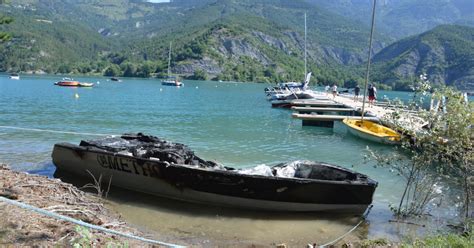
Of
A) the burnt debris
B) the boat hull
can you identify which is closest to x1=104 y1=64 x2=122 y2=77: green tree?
the burnt debris

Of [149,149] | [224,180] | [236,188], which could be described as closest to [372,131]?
[149,149]

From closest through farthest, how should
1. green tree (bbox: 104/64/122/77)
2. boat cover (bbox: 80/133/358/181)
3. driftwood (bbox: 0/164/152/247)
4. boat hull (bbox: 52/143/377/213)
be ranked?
driftwood (bbox: 0/164/152/247) → boat hull (bbox: 52/143/377/213) → boat cover (bbox: 80/133/358/181) → green tree (bbox: 104/64/122/77)

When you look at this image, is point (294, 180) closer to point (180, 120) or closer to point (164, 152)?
point (164, 152)

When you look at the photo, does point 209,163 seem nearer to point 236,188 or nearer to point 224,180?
point 224,180

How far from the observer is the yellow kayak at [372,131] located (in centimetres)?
2294

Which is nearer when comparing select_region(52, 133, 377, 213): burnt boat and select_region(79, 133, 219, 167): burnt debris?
select_region(52, 133, 377, 213): burnt boat

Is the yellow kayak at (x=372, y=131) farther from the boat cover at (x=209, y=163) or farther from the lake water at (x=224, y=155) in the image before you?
the boat cover at (x=209, y=163)

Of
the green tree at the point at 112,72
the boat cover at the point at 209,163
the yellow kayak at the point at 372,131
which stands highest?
the boat cover at the point at 209,163

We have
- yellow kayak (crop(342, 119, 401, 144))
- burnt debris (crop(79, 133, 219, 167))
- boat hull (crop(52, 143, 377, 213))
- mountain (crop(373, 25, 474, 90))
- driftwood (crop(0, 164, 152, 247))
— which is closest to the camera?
driftwood (crop(0, 164, 152, 247))

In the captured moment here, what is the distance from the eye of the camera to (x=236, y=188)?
1098 centimetres

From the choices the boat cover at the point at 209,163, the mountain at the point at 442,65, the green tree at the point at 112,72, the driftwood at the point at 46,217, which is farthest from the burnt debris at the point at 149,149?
the green tree at the point at 112,72

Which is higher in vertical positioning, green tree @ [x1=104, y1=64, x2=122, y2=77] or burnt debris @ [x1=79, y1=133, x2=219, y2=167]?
burnt debris @ [x1=79, y1=133, x2=219, y2=167]

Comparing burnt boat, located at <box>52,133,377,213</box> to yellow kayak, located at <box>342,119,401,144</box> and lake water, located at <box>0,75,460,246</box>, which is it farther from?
yellow kayak, located at <box>342,119,401,144</box>

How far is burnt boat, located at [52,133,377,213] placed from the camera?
35.0 feet
